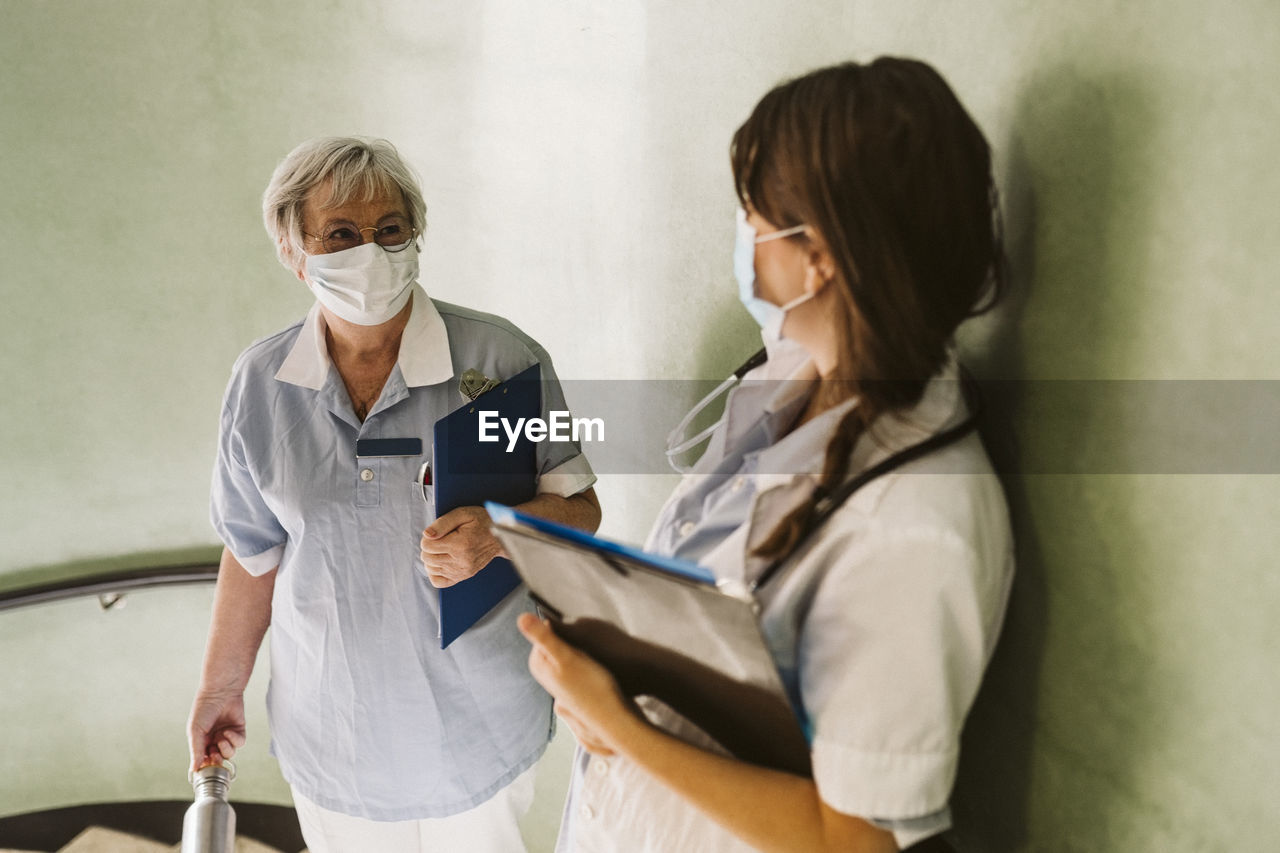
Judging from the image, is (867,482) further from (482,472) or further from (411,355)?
(411,355)

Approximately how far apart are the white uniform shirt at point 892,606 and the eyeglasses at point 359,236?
0.94 meters

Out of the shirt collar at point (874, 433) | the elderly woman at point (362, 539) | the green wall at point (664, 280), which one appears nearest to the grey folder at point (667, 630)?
the shirt collar at point (874, 433)

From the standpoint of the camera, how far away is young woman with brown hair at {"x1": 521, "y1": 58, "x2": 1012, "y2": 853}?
30.7 inches

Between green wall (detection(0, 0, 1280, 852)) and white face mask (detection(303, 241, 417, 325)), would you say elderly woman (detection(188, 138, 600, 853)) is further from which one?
green wall (detection(0, 0, 1280, 852))

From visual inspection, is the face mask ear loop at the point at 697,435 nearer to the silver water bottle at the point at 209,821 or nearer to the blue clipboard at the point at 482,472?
the blue clipboard at the point at 482,472

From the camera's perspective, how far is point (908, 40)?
1084 mm

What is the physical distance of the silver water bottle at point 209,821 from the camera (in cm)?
152

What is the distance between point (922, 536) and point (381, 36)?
2.18m

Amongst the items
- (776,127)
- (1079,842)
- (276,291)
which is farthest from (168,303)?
(1079,842)

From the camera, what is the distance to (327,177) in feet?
4.81

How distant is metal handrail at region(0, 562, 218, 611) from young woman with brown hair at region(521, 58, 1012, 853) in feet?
6.97

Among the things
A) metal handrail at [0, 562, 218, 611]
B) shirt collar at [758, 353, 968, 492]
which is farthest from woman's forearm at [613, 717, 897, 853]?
metal handrail at [0, 562, 218, 611]

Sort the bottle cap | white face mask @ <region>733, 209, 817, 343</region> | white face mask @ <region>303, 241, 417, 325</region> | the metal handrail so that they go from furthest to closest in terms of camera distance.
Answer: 1. the metal handrail
2. the bottle cap
3. white face mask @ <region>303, 241, 417, 325</region>
4. white face mask @ <region>733, 209, 817, 343</region>

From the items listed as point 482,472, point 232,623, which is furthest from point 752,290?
point 232,623
